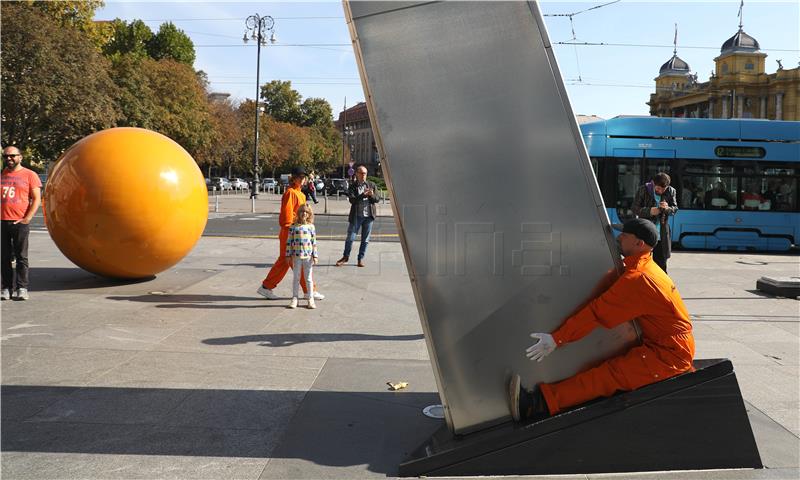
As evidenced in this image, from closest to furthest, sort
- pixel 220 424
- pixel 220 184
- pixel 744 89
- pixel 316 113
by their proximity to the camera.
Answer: pixel 220 424, pixel 220 184, pixel 744 89, pixel 316 113

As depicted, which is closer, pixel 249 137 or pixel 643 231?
pixel 643 231

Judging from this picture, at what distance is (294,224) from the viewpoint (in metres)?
8.33

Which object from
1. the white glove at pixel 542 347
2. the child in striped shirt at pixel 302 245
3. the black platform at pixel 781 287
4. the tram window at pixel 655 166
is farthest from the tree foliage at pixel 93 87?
the white glove at pixel 542 347

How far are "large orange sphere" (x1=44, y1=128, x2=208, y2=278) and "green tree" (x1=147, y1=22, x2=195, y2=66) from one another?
5054cm

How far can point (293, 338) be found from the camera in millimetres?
6871

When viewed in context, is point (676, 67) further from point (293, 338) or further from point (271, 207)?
point (293, 338)

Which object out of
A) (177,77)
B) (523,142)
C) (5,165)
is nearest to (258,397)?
(523,142)

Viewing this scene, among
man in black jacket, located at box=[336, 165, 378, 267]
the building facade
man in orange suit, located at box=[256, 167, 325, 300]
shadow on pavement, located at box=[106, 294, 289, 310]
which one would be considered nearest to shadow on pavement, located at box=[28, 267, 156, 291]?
shadow on pavement, located at box=[106, 294, 289, 310]

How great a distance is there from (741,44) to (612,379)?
94.6 metres

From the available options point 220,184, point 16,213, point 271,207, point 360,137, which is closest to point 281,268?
point 16,213

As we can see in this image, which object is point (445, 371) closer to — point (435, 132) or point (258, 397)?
point (435, 132)

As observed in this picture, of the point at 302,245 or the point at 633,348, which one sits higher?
the point at 302,245

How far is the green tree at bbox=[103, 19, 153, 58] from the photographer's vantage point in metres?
52.4

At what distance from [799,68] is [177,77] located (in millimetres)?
71220
